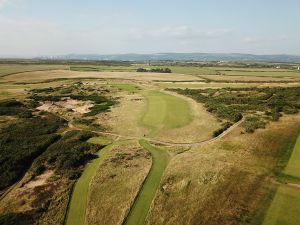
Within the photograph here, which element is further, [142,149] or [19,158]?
[142,149]

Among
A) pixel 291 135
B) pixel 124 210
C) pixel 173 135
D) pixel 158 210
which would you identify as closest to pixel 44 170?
pixel 124 210

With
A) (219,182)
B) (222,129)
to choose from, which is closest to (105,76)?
(222,129)

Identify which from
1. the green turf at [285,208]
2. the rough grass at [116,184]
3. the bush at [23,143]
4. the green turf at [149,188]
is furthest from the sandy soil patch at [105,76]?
the green turf at [285,208]

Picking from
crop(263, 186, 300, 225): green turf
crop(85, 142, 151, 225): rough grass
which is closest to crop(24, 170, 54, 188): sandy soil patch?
crop(85, 142, 151, 225): rough grass

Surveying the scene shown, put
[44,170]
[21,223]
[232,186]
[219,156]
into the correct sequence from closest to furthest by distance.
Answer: [21,223] → [232,186] → [44,170] → [219,156]

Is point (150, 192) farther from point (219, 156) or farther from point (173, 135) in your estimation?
point (173, 135)

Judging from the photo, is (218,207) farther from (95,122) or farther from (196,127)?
(95,122)

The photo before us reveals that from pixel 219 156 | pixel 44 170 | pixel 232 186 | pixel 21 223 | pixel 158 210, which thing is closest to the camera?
pixel 21 223
